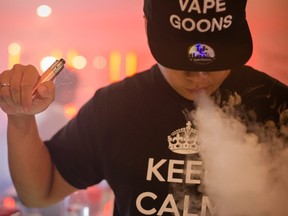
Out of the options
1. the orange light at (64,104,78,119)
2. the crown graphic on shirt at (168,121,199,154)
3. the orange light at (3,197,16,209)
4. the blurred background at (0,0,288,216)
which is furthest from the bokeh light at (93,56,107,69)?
the orange light at (3,197,16,209)

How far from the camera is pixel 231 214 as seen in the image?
0.90 metres

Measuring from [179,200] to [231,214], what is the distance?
0.37 ft

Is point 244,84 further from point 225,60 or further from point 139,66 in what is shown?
point 139,66

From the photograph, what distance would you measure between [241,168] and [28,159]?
0.46 meters

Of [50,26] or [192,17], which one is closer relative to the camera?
[192,17]

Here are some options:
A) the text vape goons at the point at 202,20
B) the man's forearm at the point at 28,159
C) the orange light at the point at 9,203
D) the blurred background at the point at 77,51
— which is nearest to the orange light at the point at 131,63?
the blurred background at the point at 77,51

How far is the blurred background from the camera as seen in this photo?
3.14ft

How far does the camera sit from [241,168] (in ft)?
2.95

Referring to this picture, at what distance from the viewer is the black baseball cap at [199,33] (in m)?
0.87

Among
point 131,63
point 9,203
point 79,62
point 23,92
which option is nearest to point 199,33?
point 131,63

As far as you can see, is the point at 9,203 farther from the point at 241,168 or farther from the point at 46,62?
the point at 241,168

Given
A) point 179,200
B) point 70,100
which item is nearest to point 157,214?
point 179,200

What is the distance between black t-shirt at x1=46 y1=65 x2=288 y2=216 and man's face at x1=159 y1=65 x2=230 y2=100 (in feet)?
0.04

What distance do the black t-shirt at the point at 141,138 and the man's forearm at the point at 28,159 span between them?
3cm
